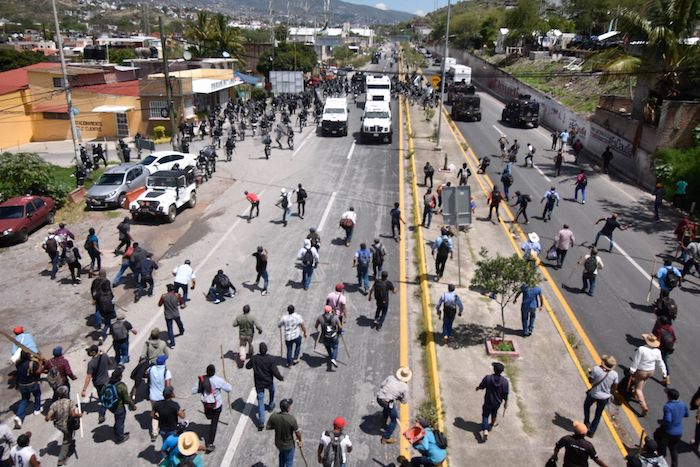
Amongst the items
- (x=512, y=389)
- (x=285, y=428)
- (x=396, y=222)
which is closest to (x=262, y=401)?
(x=285, y=428)

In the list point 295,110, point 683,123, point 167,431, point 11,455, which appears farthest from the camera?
point 295,110

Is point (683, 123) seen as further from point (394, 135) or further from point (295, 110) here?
point (295, 110)

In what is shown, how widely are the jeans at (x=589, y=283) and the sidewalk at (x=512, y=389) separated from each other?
1.03m

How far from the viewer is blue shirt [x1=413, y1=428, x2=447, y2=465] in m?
7.36

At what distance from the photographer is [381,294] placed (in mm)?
12180

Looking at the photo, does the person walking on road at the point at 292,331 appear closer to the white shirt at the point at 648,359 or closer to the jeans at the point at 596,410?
the jeans at the point at 596,410

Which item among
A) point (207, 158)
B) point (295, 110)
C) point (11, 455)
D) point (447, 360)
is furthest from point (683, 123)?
point (295, 110)

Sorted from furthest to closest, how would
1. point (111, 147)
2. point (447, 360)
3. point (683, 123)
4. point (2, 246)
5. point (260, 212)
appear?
point (111, 147) < point (683, 123) < point (260, 212) < point (2, 246) < point (447, 360)

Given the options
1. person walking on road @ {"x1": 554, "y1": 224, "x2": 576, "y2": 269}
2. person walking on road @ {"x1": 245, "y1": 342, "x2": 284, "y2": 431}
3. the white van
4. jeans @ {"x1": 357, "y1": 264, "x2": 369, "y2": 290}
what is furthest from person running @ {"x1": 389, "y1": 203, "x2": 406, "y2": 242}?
the white van

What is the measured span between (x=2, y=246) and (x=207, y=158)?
1014 cm

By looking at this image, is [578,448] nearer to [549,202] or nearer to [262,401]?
[262,401]

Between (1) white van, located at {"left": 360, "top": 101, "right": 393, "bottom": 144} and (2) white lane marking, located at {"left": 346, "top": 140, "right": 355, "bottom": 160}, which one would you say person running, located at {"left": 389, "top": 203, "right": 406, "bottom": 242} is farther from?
(1) white van, located at {"left": 360, "top": 101, "right": 393, "bottom": 144}

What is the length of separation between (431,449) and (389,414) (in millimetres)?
1621

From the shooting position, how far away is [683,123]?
80.2 ft
